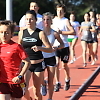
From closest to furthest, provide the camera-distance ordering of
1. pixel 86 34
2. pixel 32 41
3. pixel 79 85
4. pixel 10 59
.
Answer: pixel 10 59 < pixel 32 41 < pixel 79 85 < pixel 86 34

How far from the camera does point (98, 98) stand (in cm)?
783

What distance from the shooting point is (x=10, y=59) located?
4809mm

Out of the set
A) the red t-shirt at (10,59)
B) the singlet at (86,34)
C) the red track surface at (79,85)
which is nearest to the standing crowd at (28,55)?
the red t-shirt at (10,59)

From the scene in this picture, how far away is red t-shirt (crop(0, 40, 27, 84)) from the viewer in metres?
4.81

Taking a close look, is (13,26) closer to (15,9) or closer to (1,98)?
(1,98)

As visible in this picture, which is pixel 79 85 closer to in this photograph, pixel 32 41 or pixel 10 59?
pixel 32 41

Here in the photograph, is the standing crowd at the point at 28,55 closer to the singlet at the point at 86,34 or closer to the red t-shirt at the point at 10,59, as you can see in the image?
the red t-shirt at the point at 10,59

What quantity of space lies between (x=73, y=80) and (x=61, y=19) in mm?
2419

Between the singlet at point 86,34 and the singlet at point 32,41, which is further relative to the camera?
the singlet at point 86,34

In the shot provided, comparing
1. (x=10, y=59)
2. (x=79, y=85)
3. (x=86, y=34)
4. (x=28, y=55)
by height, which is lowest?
(x=79, y=85)

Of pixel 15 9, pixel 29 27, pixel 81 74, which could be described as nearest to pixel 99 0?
pixel 15 9

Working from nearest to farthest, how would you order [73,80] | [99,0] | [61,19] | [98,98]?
[98,98], [61,19], [73,80], [99,0]

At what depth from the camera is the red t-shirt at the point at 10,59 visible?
4809mm

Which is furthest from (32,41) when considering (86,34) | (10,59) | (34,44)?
(86,34)
